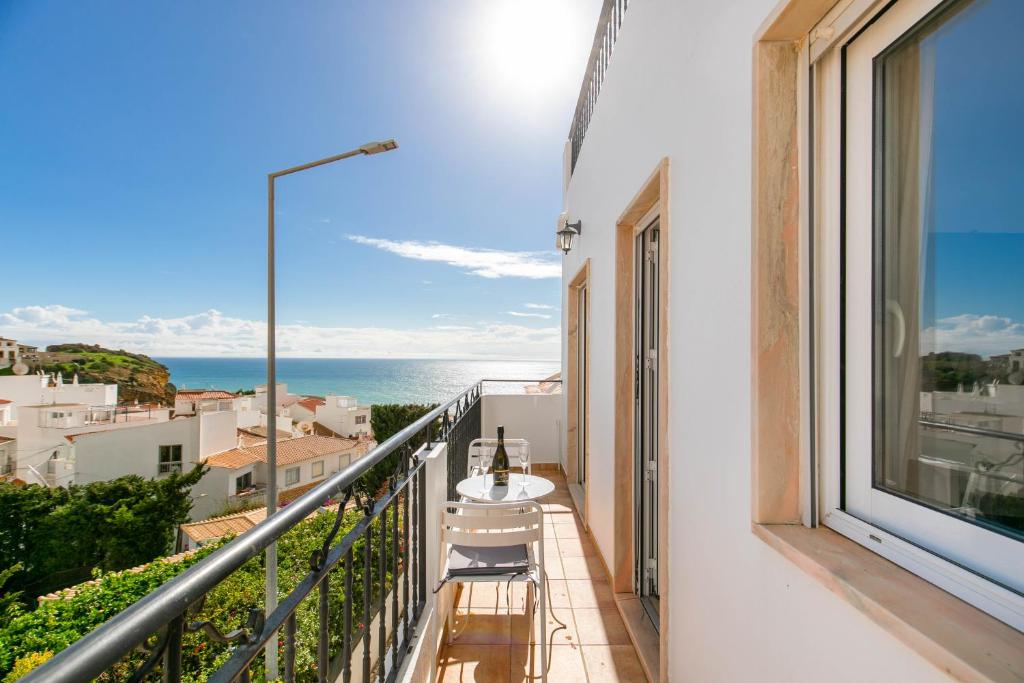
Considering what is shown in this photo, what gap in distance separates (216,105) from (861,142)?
93.5 ft

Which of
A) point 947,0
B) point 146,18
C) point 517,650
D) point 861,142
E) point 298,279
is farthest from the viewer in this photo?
point 298,279

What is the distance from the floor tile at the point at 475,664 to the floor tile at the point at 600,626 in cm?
39

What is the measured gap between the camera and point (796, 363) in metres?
1.03

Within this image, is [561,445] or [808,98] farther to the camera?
[561,445]

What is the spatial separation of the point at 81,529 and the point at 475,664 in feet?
64.1

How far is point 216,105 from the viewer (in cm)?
2233

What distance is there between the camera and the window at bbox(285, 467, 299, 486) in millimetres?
20969

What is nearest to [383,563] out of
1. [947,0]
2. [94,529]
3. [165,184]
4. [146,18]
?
[947,0]

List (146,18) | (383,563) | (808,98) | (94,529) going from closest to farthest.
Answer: (808,98) → (383,563) → (94,529) → (146,18)

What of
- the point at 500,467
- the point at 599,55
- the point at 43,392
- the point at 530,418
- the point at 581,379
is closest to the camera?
the point at 500,467

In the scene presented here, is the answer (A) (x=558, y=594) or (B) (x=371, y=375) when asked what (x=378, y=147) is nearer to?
(A) (x=558, y=594)

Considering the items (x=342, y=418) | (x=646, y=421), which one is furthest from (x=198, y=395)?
(x=646, y=421)

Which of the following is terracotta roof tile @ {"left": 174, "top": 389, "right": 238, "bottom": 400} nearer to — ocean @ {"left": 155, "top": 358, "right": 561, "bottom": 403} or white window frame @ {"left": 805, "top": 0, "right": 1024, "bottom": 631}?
ocean @ {"left": 155, "top": 358, "right": 561, "bottom": 403}

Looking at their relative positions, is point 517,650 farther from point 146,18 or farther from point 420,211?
point 420,211
